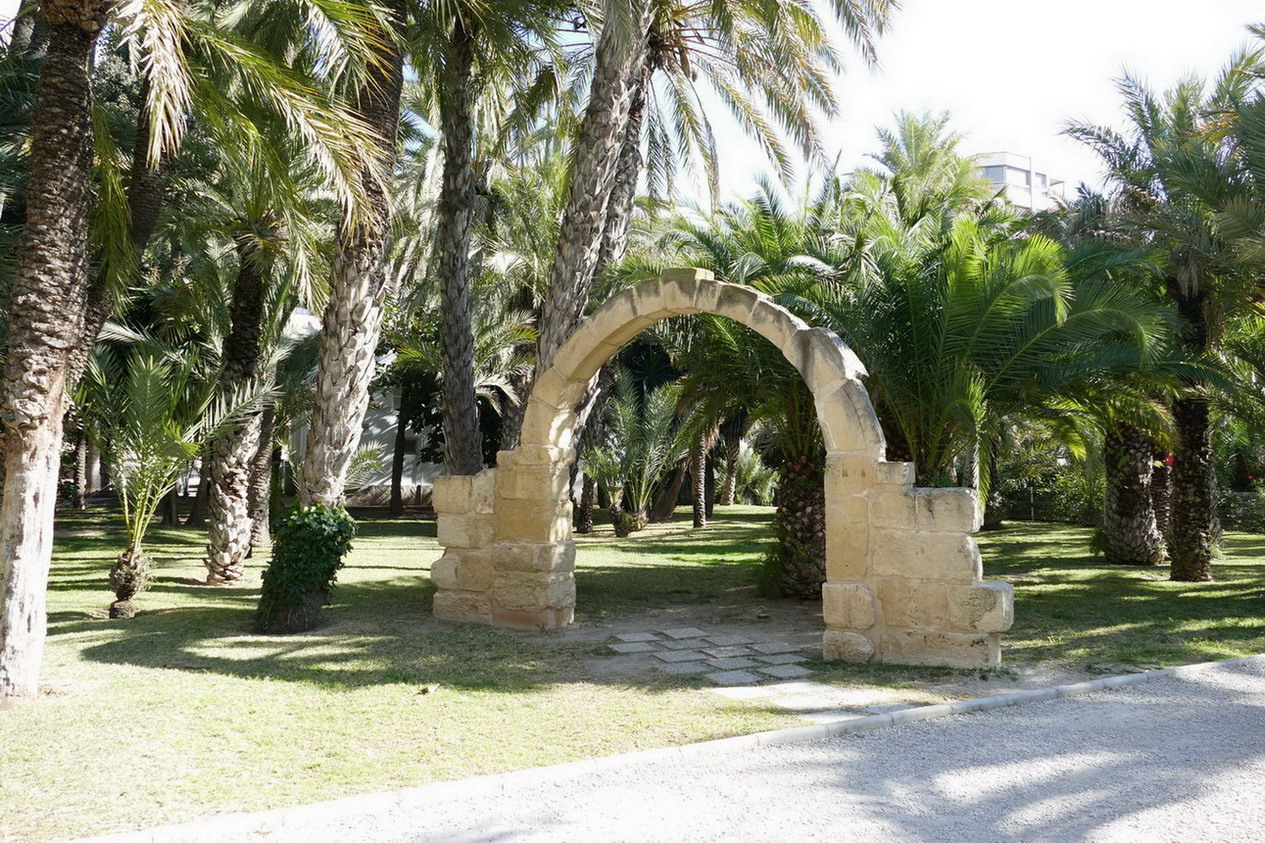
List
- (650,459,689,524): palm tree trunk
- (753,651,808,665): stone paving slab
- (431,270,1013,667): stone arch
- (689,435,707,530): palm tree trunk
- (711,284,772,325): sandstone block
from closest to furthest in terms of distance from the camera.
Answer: (431,270,1013,667): stone arch, (753,651,808,665): stone paving slab, (711,284,772,325): sandstone block, (689,435,707,530): palm tree trunk, (650,459,689,524): palm tree trunk

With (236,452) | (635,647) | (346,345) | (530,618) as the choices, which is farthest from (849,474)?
(236,452)

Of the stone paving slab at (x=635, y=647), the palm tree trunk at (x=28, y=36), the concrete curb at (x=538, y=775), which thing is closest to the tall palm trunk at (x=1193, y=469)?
the concrete curb at (x=538, y=775)

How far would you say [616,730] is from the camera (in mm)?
5594

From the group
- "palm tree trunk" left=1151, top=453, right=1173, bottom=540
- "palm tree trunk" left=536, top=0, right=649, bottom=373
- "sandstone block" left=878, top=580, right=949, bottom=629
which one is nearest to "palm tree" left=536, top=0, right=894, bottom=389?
"palm tree trunk" left=536, top=0, right=649, bottom=373

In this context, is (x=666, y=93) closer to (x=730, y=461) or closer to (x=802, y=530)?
(x=802, y=530)

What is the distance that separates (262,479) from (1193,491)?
45.7ft

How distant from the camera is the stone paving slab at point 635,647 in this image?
8.10 m

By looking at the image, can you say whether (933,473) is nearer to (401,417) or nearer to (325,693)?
(325,693)

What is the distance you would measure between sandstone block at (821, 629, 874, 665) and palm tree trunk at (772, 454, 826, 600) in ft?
10.9

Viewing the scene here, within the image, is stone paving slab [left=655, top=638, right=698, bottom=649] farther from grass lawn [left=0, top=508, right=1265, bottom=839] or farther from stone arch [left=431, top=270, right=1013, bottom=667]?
stone arch [left=431, top=270, right=1013, bottom=667]

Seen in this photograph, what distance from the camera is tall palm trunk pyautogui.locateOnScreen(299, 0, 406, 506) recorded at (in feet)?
29.4

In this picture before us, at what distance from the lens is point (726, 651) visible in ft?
26.6

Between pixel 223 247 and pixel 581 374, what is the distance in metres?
8.18

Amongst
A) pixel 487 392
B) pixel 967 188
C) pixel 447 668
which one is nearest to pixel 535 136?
pixel 487 392
